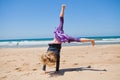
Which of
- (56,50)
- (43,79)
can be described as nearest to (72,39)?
(56,50)

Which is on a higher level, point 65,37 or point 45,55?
point 65,37

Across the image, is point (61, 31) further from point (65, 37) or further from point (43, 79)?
point (43, 79)

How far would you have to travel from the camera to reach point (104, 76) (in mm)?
5609

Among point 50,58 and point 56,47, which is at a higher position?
point 56,47

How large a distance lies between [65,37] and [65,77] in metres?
1.21

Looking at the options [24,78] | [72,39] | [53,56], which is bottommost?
[24,78]

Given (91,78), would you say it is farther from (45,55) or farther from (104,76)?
(45,55)

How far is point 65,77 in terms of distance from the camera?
5855mm

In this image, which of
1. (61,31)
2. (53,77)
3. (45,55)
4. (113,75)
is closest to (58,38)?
(61,31)

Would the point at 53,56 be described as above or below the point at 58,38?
below

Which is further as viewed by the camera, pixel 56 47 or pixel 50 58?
pixel 56 47

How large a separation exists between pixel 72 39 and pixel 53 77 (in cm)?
131

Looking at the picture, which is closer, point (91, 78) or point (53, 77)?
point (91, 78)

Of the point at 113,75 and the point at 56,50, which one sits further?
the point at 56,50
